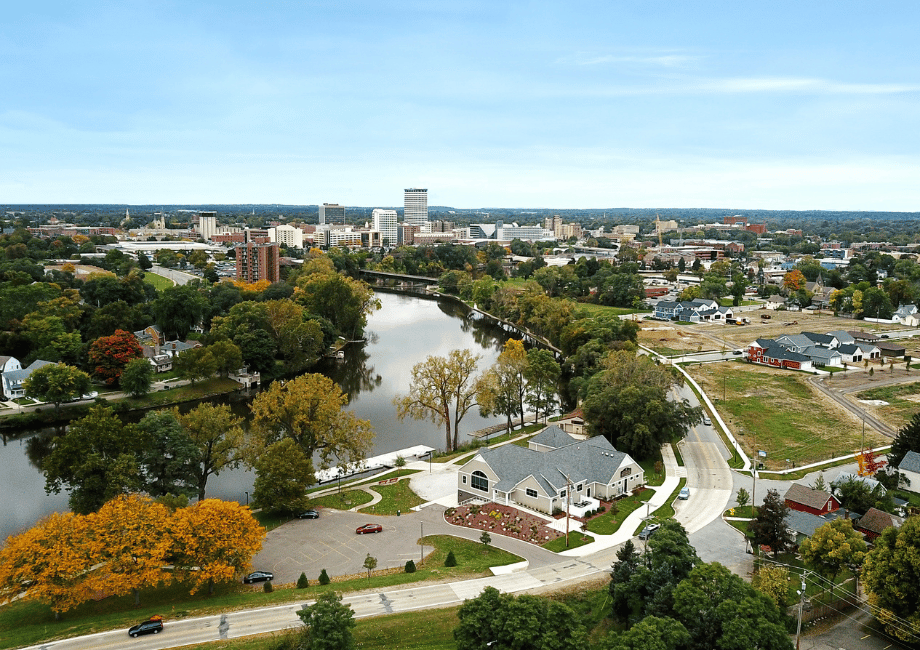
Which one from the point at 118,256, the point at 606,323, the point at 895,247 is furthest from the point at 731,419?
the point at 895,247

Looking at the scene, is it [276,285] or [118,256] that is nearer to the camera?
[276,285]

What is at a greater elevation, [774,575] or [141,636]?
[774,575]

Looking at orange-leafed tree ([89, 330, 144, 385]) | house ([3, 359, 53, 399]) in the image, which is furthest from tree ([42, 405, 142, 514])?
house ([3, 359, 53, 399])

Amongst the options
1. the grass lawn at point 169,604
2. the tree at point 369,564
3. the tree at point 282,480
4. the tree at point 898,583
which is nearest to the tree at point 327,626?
the grass lawn at point 169,604

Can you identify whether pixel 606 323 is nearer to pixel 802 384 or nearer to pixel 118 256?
pixel 802 384

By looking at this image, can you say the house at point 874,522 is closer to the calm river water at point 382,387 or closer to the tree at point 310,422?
the tree at point 310,422

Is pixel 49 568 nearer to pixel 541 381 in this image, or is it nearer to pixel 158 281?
pixel 541 381

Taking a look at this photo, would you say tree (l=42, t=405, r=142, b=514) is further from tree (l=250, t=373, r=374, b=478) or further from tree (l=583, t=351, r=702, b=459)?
tree (l=583, t=351, r=702, b=459)
